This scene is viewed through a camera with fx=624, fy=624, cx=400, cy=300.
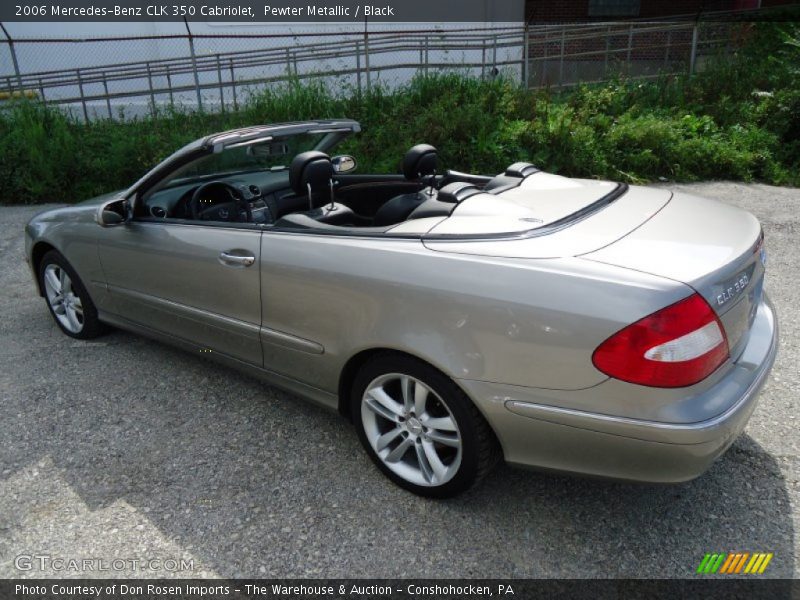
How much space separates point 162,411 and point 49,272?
1.71 meters

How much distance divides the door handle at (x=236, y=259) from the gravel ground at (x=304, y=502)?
2.77 feet

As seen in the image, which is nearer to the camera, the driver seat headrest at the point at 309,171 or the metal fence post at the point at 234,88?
the driver seat headrest at the point at 309,171

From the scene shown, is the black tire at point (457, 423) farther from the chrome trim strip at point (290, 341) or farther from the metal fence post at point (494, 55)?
the metal fence post at point (494, 55)

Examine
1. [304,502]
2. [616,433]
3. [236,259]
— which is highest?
[236,259]

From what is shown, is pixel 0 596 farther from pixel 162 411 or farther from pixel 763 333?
pixel 763 333

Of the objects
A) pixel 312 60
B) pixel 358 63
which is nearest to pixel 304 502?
pixel 358 63

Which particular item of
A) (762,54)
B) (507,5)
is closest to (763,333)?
(762,54)

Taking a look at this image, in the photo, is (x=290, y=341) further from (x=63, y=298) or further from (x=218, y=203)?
(x=63, y=298)

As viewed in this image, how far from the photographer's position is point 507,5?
14.2m

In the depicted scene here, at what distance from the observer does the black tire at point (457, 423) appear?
90.4 inches

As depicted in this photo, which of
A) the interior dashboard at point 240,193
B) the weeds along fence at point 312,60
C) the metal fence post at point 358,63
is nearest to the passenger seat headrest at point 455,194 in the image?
the interior dashboard at point 240,193

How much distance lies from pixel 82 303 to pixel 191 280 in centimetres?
136

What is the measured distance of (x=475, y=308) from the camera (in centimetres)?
219

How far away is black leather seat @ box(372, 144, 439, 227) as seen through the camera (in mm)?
2877
